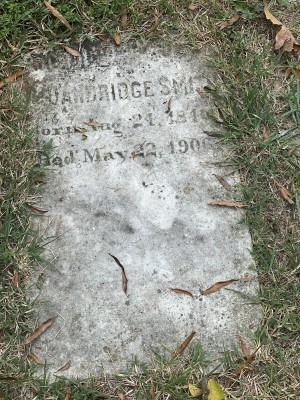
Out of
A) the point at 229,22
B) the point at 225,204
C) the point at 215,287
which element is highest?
the point at 229,22

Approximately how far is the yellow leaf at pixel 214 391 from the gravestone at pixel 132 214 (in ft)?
0.42

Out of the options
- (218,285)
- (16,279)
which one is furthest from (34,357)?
(218,285)

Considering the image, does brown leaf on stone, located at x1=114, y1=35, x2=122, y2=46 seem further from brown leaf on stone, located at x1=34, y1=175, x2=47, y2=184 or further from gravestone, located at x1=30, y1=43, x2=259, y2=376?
brown leaf on stone, located at x1=34, y1=175, x2=47, y2=184

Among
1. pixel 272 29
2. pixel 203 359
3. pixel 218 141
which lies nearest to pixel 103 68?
pixel 218 141

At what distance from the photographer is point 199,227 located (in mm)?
2852

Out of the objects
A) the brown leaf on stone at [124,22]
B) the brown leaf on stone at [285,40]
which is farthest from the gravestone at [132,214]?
the brown leaf on stone at [285,40]

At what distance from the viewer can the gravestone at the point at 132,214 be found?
8.95 feet

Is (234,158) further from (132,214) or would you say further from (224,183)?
(132,214)

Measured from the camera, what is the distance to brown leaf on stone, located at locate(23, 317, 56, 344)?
270 centimetres

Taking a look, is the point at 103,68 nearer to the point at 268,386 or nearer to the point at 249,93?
the point at 249,93

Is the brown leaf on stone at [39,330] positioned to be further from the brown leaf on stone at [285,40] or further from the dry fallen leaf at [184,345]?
the brown leaf on stone at [285,40]

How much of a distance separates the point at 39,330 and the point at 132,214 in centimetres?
67

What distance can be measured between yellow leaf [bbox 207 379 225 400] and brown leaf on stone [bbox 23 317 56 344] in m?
0.75

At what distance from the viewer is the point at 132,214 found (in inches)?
112
